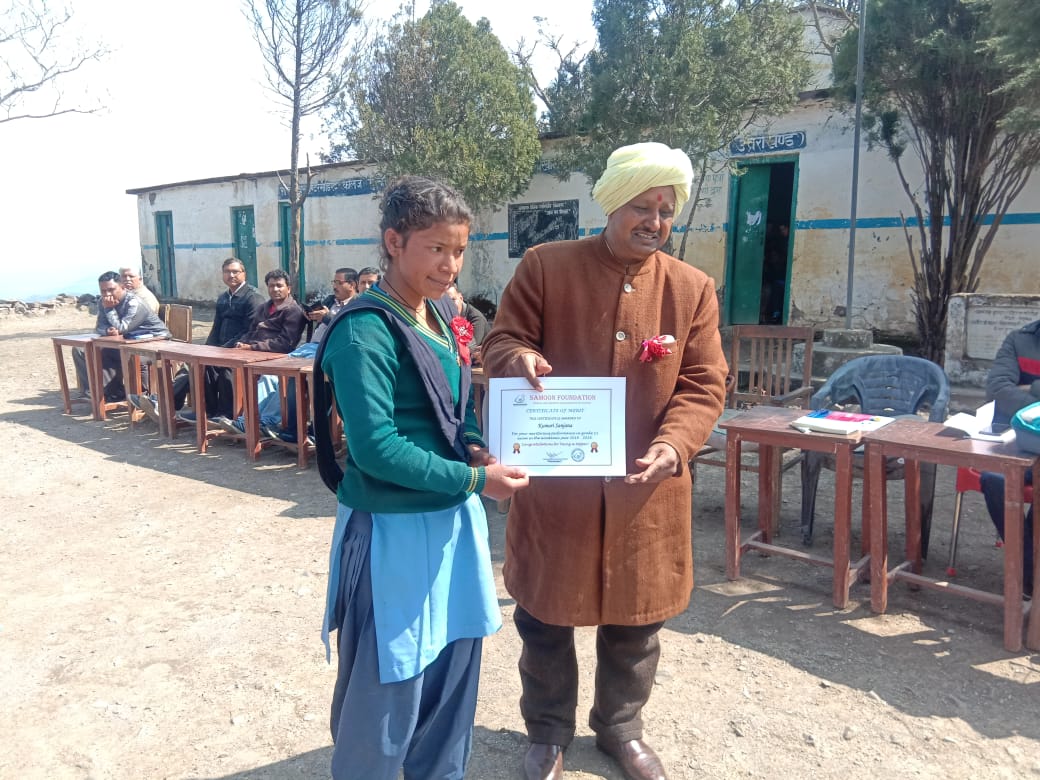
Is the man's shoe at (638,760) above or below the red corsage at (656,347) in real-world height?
below

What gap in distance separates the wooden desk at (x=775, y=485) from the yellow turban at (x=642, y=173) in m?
1.78

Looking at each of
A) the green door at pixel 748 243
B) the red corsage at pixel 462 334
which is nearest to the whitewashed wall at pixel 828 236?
the green door at pixel 748 243

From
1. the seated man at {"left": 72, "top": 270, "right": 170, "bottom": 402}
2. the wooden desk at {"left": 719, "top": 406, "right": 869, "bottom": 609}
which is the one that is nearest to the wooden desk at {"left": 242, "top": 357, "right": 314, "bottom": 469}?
the seated man at {"left": 72, "top": 270, "right": 170, "bottom": 402}

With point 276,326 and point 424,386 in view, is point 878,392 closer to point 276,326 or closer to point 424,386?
point 424,386

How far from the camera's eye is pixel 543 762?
231 cm

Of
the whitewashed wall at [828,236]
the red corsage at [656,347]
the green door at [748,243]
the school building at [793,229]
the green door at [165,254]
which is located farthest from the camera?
the green door at [165,254]

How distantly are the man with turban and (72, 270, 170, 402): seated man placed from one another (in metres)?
6.88

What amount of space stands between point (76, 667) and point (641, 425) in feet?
8.05

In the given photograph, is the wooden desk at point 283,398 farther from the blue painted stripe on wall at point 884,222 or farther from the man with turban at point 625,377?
the blue painted stripe on wall at point 884,222

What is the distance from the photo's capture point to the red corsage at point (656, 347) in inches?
81.0

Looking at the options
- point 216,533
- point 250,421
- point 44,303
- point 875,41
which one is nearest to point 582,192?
point 875,41

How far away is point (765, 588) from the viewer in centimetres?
367

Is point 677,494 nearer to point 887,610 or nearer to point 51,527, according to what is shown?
point 887,610

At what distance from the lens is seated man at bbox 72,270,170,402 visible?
7926mm
